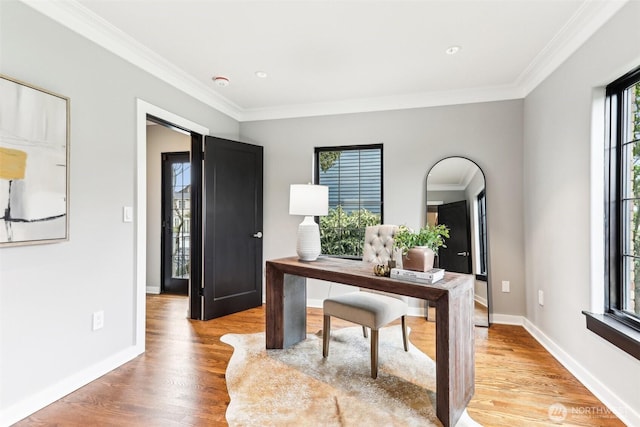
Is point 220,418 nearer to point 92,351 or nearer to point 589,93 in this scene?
point 92,351

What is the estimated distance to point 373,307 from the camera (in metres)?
2.29

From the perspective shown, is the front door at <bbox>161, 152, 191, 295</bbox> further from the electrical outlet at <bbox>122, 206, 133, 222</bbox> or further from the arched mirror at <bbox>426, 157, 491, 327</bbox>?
the arched mirror at <bbox>426, 157, 491, 327</bbox>

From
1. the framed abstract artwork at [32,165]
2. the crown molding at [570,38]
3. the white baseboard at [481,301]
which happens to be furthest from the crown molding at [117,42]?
the white baseboard at [481,301]

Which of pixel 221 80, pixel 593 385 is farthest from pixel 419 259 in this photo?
pixel 221 80

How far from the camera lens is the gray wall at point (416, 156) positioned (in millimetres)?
3439

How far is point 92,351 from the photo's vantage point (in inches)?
90.8

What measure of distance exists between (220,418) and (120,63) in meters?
2.58

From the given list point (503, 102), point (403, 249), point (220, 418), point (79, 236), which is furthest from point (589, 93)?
point (79, 236)

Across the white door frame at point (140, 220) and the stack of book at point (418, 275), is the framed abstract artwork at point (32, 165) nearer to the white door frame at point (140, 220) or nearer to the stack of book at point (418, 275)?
the white door frame at point (140, 220)

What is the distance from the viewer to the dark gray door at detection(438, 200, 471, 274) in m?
3.50

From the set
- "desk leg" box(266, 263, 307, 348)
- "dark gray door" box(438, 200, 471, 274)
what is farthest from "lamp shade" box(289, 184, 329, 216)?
"dark gray door" box(438, 200, 471, 274)

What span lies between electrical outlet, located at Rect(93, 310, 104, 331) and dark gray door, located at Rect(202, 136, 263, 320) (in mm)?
1169

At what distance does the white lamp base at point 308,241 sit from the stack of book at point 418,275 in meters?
0.82

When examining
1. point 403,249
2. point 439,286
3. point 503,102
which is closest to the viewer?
point 439,286
